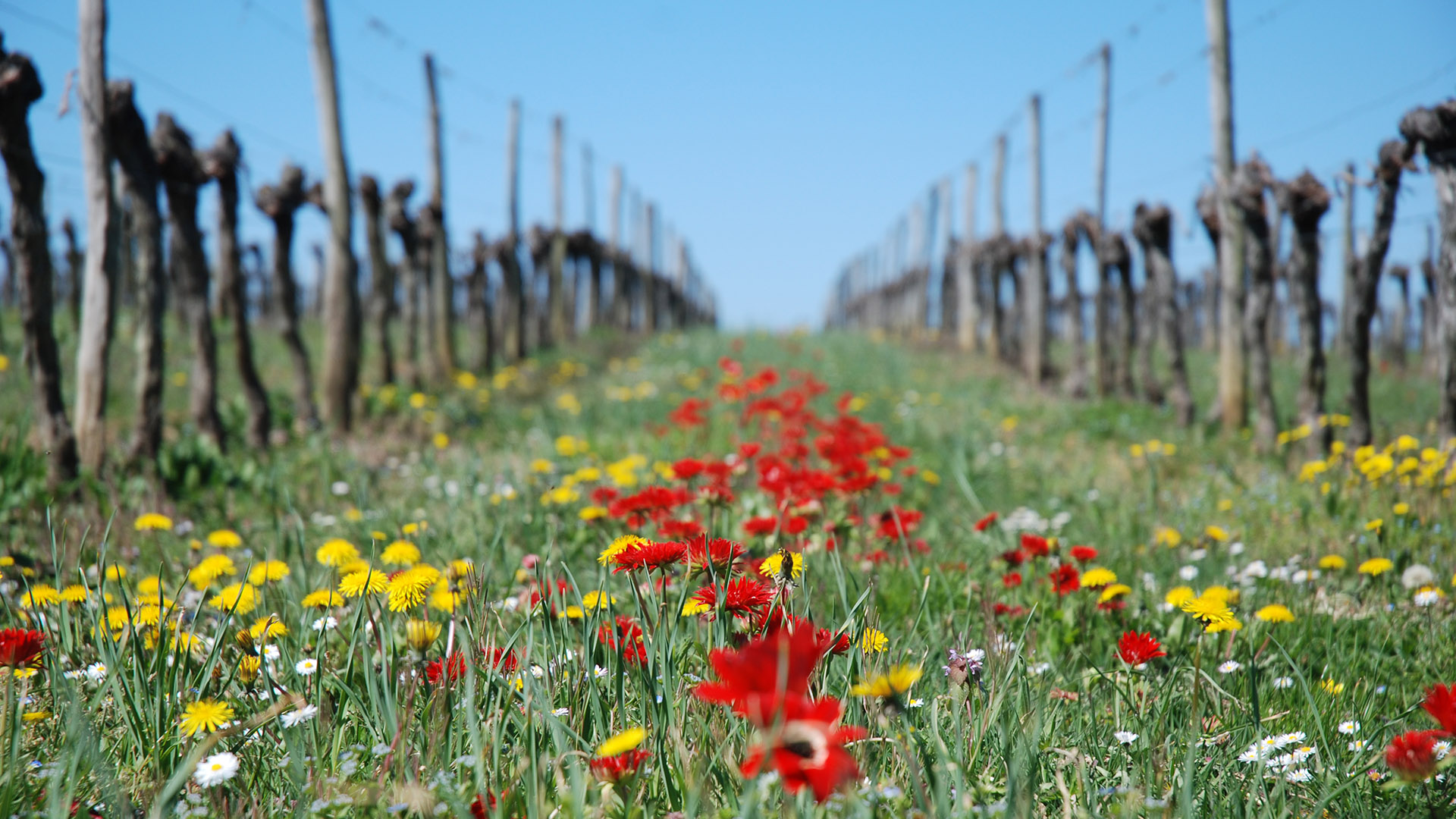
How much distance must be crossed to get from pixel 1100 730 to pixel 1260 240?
284 inches

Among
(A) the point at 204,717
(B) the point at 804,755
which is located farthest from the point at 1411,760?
(A) the point at 204,717

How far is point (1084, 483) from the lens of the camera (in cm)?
533

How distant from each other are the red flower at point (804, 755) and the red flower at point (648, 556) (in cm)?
52

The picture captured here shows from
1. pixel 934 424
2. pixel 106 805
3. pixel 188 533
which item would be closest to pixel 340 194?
pixel 188 533

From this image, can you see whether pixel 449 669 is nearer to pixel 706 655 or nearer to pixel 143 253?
pixel 706 655

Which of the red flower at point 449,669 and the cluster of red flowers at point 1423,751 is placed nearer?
the cluster of red flowers at point 1423,751

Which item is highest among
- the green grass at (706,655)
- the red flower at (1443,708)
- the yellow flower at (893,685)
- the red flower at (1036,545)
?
the yellow flower at (893,685)

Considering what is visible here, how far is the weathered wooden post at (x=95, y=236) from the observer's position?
492 cm

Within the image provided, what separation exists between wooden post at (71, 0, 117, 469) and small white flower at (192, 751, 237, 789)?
461 centimetres

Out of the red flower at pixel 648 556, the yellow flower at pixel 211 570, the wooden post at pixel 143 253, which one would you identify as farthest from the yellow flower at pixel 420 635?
the wooden post at pixel 143 253

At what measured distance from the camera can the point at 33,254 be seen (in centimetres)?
461

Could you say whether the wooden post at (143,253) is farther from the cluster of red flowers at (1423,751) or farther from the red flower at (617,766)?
the cluster of red flowers at (1423,751)

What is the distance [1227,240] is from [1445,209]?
337cm

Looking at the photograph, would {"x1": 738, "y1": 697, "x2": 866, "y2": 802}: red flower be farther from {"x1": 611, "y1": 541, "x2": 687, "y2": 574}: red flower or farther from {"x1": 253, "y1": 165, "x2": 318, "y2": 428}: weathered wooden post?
{"x1": 253, "y1": 165, "x2": 318, "y2": 428}: weathered wooden post
